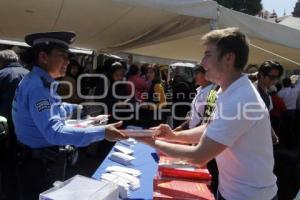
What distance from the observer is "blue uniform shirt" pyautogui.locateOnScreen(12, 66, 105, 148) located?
1721 mm

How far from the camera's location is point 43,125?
1726 mm

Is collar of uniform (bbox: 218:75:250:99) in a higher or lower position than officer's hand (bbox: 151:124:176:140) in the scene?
higher

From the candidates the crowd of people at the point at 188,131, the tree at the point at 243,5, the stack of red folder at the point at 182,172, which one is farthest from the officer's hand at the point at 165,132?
the tree at the point at 243,5

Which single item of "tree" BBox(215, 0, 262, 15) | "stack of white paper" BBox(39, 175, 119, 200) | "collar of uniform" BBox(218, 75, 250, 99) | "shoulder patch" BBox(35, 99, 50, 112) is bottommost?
"stack of white paper" BBox(39, 175, 119, 200)

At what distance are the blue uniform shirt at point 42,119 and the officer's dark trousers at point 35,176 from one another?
10 cm

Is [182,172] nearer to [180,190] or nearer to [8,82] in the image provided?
[180,190]

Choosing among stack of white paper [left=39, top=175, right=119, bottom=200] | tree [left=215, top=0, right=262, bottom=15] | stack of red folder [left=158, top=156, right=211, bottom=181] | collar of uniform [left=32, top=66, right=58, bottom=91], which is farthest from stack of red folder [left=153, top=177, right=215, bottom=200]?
tree [left=215, top=0, right=262, bottom=15]

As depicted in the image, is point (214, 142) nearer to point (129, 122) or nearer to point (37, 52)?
point (37, 52)

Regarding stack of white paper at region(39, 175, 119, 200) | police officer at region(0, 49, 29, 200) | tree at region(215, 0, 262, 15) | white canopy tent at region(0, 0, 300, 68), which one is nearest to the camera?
stack of white paper at region(39, 175, 119, 200)

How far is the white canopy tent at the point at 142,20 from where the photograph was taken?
11.0ft

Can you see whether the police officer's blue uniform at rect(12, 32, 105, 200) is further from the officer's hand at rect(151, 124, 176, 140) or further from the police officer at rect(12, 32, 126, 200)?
the officer's hand at rect(151, 124, 176, 140)

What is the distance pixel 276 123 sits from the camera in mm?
6258

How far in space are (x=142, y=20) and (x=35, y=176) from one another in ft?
10.8

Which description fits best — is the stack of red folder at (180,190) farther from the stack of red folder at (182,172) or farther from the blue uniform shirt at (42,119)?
the blue uniform shirt at (42,119)
